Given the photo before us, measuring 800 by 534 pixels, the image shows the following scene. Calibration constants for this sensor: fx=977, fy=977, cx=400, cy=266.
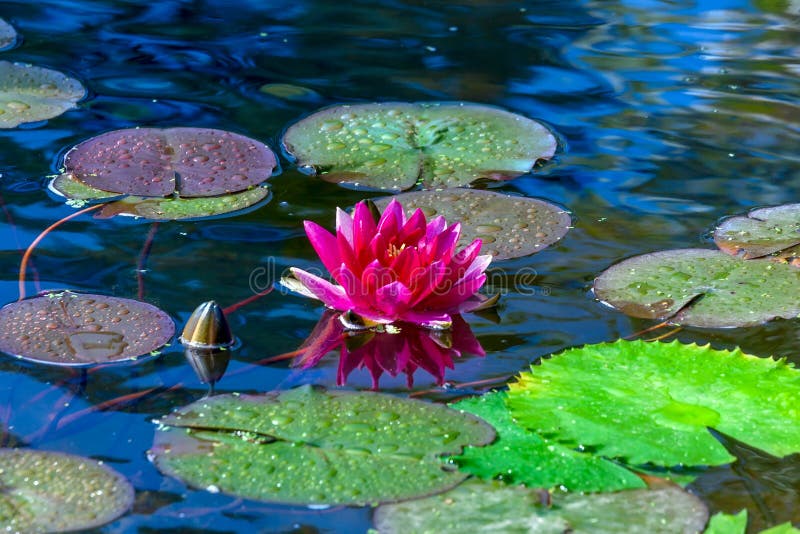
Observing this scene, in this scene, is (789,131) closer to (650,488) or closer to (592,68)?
(592,68)

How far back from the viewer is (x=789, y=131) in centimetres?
341

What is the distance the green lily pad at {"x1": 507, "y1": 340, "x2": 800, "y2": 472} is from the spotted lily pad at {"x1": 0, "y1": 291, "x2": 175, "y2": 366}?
2.58 ft

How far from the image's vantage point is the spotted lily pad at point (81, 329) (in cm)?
199

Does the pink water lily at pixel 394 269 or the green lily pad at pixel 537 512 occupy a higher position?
the pink water lily at pixel 394 269

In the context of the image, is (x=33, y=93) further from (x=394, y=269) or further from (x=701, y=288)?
(x=701, y=288)

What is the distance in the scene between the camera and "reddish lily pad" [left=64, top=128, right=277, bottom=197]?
108 inches

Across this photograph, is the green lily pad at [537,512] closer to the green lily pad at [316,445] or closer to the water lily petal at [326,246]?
the green lily pad at [316,445]

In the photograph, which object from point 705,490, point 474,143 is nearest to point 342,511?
point 705,490

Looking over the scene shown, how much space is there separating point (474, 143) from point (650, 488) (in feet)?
5.32

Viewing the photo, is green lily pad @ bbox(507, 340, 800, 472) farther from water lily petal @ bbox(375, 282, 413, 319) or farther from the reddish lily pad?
the reddish lily pad

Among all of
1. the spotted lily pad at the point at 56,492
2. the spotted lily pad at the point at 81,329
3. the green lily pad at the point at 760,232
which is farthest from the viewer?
the green lily pad at the point at 760,232

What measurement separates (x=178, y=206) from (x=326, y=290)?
2.14 ft

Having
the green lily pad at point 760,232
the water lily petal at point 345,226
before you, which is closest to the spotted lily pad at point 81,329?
the water lily petal at point 345,226

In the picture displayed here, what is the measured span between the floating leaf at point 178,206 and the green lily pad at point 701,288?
101 centimetres
